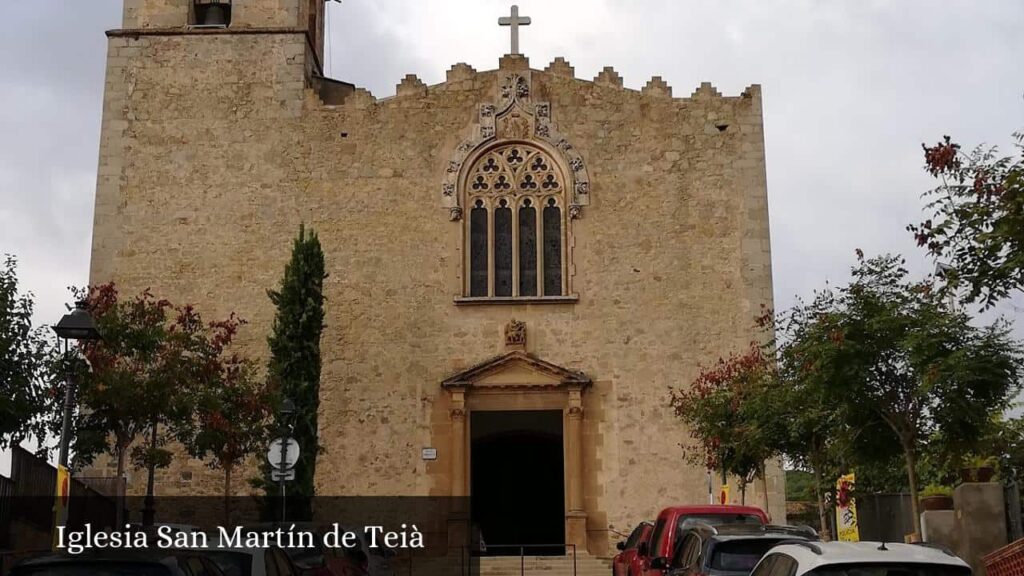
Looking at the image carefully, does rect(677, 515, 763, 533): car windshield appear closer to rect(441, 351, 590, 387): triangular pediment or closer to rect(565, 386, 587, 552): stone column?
rect(565, 386, 587, 552): stone column

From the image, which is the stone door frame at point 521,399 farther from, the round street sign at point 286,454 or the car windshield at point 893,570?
the car windshield at point 893,570

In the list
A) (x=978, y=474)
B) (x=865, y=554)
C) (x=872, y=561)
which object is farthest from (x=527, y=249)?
(x=872, y=561)

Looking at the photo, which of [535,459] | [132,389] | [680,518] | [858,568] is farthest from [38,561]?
[535,459]

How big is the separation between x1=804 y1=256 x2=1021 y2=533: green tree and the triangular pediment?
10.2m

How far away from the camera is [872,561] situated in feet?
23.2

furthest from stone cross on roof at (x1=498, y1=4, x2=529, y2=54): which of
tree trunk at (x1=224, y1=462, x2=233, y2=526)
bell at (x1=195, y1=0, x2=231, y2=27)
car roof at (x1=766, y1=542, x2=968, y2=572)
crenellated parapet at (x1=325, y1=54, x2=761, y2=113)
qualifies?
car roof at (x1=766, y1=542, x2=968, y2=572)

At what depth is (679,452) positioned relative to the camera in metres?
24.0

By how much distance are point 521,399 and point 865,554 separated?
56.8 ft

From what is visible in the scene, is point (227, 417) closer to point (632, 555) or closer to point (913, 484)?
point (632, 555)

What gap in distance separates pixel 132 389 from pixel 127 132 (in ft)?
31.0

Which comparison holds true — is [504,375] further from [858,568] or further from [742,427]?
[858,568]

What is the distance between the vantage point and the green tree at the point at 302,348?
22234 mm

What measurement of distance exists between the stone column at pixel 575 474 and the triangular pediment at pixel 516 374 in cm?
31

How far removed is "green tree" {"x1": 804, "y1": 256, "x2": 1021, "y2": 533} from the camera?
1325cm
